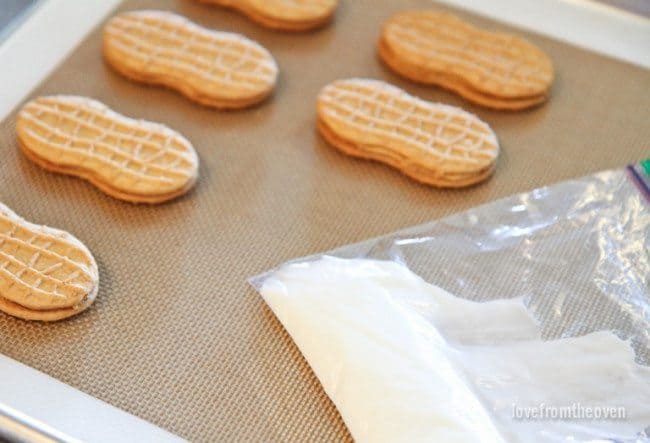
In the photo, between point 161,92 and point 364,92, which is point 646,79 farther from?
point 161,92

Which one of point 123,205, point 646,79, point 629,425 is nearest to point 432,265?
point 629,425

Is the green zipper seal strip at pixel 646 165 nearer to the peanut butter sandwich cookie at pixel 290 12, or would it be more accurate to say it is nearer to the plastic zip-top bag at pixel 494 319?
the plastic zip-top bag at pixel 494 319

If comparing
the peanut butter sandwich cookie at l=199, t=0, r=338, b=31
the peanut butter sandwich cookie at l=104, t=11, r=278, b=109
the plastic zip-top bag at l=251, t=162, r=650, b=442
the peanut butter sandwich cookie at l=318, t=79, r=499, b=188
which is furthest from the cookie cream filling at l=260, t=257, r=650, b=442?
the peanut butter sandwich cookie at l=199, t=0, r=338, b=31

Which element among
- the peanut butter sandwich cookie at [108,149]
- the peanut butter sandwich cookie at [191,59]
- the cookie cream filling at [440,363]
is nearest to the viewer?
the cookie cream filling at [440,363]

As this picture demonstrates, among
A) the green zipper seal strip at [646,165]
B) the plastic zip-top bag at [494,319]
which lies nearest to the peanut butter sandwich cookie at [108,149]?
the plastic zip-top bag at [494,319]

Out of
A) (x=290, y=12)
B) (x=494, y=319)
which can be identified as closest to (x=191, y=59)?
(x=290, y=12)

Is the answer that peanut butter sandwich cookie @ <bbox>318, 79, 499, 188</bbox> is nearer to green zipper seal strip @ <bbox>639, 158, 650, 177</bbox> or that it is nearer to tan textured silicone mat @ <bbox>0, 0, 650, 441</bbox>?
tan textured silicone mat @ <bbox>0, 0, 650, 441</bbox>
